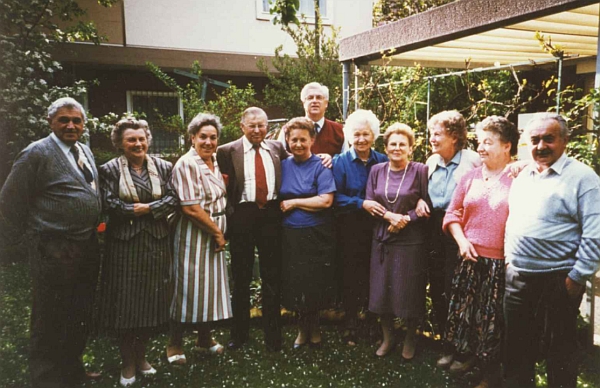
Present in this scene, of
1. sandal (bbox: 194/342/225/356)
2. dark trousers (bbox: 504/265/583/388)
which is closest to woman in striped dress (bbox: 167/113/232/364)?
sandal (bbox: 194/342/225/356)

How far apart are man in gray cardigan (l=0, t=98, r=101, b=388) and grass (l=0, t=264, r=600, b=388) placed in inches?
19.3

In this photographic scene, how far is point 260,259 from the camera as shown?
4.04 meters

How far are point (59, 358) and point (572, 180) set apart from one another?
351 centimetres

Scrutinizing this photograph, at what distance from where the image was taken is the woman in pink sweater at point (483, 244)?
10.4 feet

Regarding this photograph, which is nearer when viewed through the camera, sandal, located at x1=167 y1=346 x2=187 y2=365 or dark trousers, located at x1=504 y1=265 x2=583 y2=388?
dark trousers, located at x1=504 y1=265 x2=583 y2=388

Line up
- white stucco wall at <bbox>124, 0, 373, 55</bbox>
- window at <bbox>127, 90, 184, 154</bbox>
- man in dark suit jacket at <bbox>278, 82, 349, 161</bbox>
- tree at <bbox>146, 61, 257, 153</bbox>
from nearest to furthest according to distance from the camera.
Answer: man in dark suit jacket at <bbox>278, 82, 349, 161</bbox> < tree at <bbox>146, 61, 257, 153</bbox> < white stucco wall at <bbox>124, 0, 373, 55</bbox> < window at <bbox>127, 90, 184, 154</bbox>

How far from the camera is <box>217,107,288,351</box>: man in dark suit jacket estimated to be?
392 centimetres

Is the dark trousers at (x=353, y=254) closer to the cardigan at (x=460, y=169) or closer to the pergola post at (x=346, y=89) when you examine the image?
the cardigan at (x=460, y=169)

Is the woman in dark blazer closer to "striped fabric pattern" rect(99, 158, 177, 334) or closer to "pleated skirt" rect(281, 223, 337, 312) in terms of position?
"striped fabric pattern" rect(99, 158, 177, 334)

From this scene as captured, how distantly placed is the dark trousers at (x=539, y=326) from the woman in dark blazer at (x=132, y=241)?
242 centimetres

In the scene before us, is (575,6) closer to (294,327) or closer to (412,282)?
(412,282)

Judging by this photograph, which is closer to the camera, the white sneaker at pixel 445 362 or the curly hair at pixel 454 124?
the curly hair at pixel 454 124

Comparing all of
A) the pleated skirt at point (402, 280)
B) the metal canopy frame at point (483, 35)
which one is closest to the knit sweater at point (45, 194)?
the pleated skirt at point (402, 280)

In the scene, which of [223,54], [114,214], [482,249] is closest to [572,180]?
[482,249]
